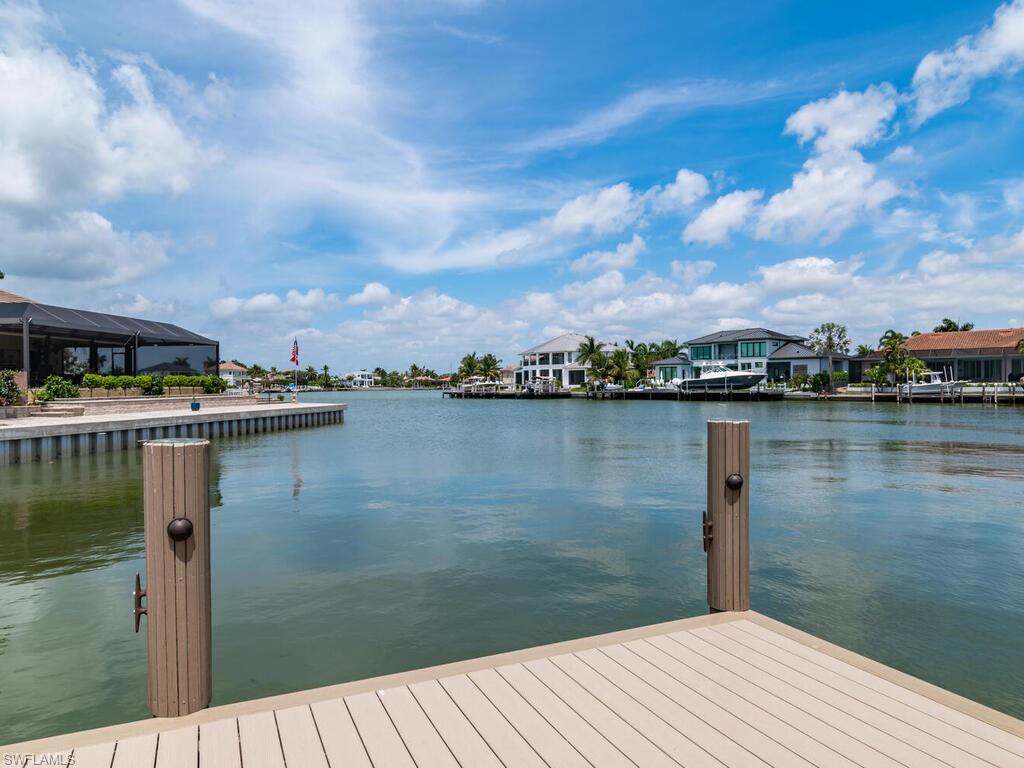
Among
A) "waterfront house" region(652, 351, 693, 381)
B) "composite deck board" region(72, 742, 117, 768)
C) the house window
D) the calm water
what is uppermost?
the house window

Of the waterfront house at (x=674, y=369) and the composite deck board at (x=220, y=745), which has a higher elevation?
the waterfront house at (x=674, y=369)

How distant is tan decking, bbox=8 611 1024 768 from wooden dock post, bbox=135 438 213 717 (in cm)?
20

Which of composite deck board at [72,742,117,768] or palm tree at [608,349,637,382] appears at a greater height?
palm tree at [608,349,637,382]

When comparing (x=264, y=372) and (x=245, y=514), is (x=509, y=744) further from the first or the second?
(x=264, y=372)

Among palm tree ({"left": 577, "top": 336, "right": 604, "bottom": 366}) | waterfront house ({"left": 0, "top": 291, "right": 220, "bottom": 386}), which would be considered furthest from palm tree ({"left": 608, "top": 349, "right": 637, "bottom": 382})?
waterfront house ({"left": 0, "top": 291, "right": 220, "bottom": 386})

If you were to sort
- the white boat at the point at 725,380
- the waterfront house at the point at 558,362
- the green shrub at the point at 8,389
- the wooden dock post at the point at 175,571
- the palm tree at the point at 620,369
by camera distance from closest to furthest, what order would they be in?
the wooden dock post at the point at 175,571
the green shrub at the point at 8,389
the white boat at the point at 725,380
the palm tree at the point at 620,369
the waterfront house at the point at 558,362

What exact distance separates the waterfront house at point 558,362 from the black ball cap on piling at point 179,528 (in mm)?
101985

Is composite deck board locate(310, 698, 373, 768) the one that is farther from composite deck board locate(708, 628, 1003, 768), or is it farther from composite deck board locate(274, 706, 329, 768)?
composite deck board locate(708, 628, 1003, 768)

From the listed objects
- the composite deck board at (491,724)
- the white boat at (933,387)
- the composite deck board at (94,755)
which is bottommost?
the composite deck board at (491,724)

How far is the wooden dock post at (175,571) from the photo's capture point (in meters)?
3.52

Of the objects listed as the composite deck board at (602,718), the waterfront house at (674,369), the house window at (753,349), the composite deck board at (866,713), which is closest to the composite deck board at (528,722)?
the composite deck board at (602,718)

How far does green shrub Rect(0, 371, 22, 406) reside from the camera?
81.5 feet

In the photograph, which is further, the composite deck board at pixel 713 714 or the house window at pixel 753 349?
the house window at pixel 753 349

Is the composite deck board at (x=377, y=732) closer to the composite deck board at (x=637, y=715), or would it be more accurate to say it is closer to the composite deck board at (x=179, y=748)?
the composite deck board at (x=179, y=748)
